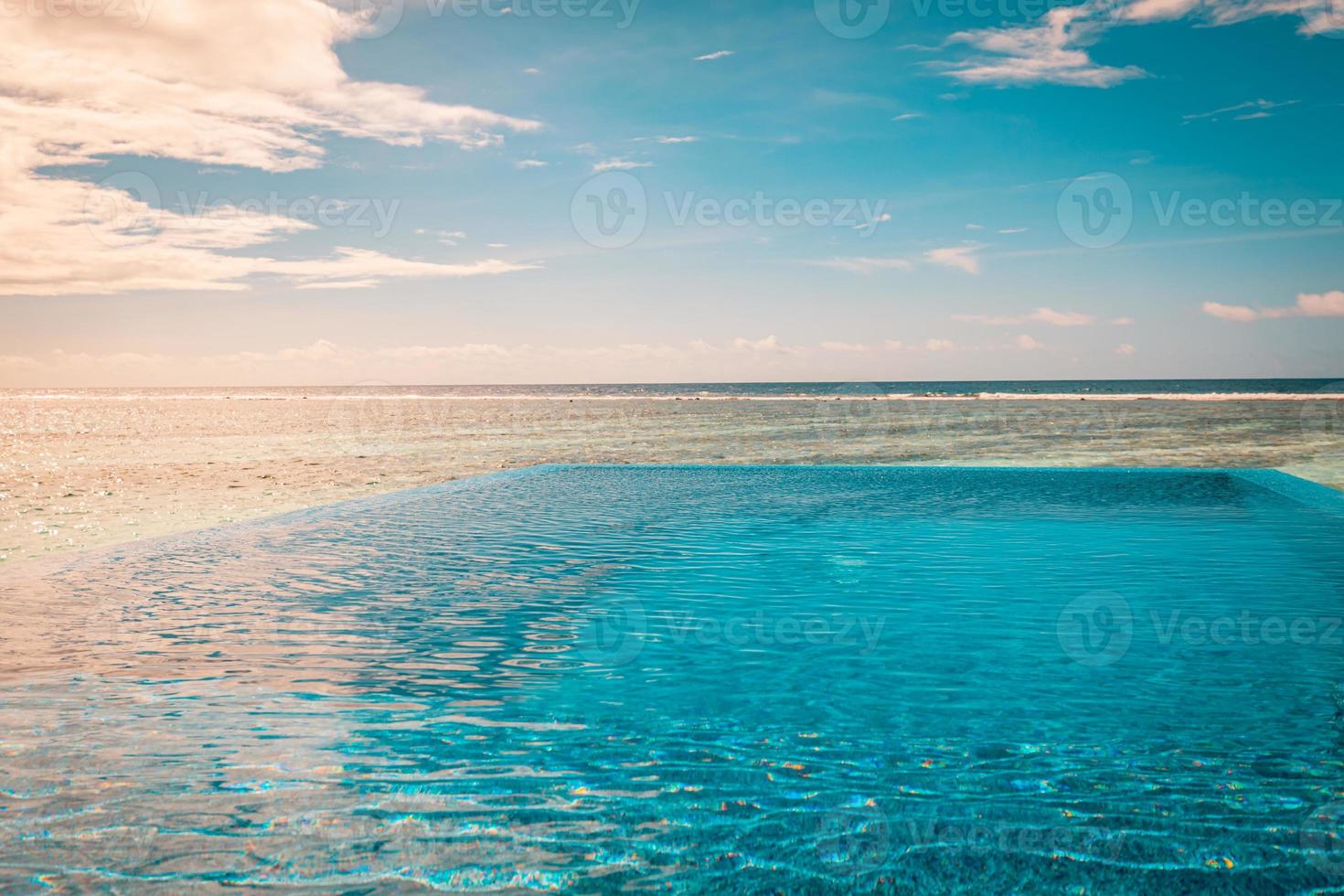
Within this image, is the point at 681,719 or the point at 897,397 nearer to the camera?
the point at 681,719

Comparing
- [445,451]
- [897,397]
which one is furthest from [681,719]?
[897,397]

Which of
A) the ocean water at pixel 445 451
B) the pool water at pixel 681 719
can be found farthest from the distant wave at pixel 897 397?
the pool water at pixel 681 719

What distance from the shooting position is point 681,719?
13.0 ft

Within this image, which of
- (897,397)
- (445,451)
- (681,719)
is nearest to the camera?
(681,719)

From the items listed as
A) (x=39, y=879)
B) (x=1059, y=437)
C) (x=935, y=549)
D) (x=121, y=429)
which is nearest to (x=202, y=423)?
(x=121, y=429)

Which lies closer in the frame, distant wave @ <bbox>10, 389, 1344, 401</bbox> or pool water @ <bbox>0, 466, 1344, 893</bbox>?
pool water @ <bbox>0, 466, 1344, 893</bbox>

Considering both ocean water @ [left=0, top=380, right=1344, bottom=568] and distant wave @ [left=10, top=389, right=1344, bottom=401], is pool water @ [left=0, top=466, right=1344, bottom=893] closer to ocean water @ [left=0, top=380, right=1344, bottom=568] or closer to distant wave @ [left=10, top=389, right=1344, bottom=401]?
ocean water @ [left=0, top=380, right=1344, bottom=568]

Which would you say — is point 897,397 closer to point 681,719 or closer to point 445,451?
point 445,451

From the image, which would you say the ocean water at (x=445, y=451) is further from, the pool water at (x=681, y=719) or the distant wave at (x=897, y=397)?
the distant wave at (x=897, y=397)

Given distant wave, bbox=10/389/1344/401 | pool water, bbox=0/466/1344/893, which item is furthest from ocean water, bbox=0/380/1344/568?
distant wave, bbox=10/389/1344/401

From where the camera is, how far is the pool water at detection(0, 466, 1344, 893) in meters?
2.79

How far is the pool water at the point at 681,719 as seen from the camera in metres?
2.79

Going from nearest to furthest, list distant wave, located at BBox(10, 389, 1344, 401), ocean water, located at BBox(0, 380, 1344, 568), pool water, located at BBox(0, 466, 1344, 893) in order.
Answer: pool water, located at BBox(0, 466, 1344, 893) → ocean water, located at BBox(0, 380, 1344, 568) → distant wave, located at BBox(10, 389, 1344, 401)

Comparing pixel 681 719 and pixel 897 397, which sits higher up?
pixel 897 397
